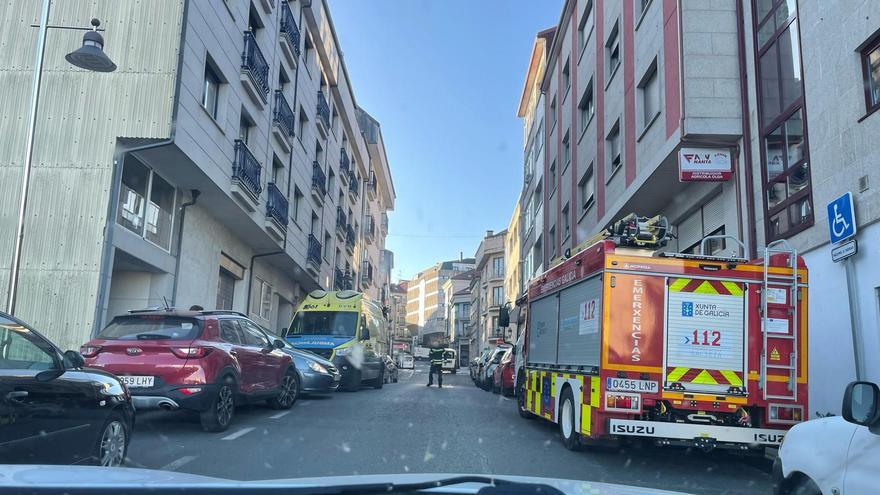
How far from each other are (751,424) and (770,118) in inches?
276

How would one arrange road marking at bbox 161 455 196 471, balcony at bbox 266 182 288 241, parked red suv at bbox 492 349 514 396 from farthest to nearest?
balcony at bbox 266 182 288 241, parked red suv at bbox 492 349 514 396, road marking at bbox 161 455 196 471

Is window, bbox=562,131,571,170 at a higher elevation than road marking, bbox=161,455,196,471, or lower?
higher

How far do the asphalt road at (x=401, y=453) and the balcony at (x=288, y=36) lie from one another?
13.7 metres

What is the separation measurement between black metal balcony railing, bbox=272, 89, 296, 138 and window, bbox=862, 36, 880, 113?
52.3ft

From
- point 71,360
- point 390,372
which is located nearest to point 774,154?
point 71,360

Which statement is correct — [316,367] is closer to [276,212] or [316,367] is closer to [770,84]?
[276,212]

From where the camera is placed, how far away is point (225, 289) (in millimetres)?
20359

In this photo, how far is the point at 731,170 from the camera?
523 inches

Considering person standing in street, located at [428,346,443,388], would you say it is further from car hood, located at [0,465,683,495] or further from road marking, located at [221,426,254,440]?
car hood, located at [0,465,683,495]

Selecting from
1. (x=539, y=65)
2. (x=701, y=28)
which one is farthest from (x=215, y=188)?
(x=539, y=65)

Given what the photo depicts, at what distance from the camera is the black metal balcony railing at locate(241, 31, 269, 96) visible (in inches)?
704

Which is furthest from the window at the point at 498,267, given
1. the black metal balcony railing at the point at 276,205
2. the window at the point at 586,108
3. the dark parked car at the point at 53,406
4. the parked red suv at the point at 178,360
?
the dark parked car at the point at 53,406

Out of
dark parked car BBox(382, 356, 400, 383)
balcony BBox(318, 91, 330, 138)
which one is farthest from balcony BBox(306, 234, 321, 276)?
dark parked car BBox(382, 356, 400, 383)

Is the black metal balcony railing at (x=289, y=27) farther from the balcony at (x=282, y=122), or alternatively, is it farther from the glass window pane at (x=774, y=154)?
the glass window pane at (x=774, y=154)
